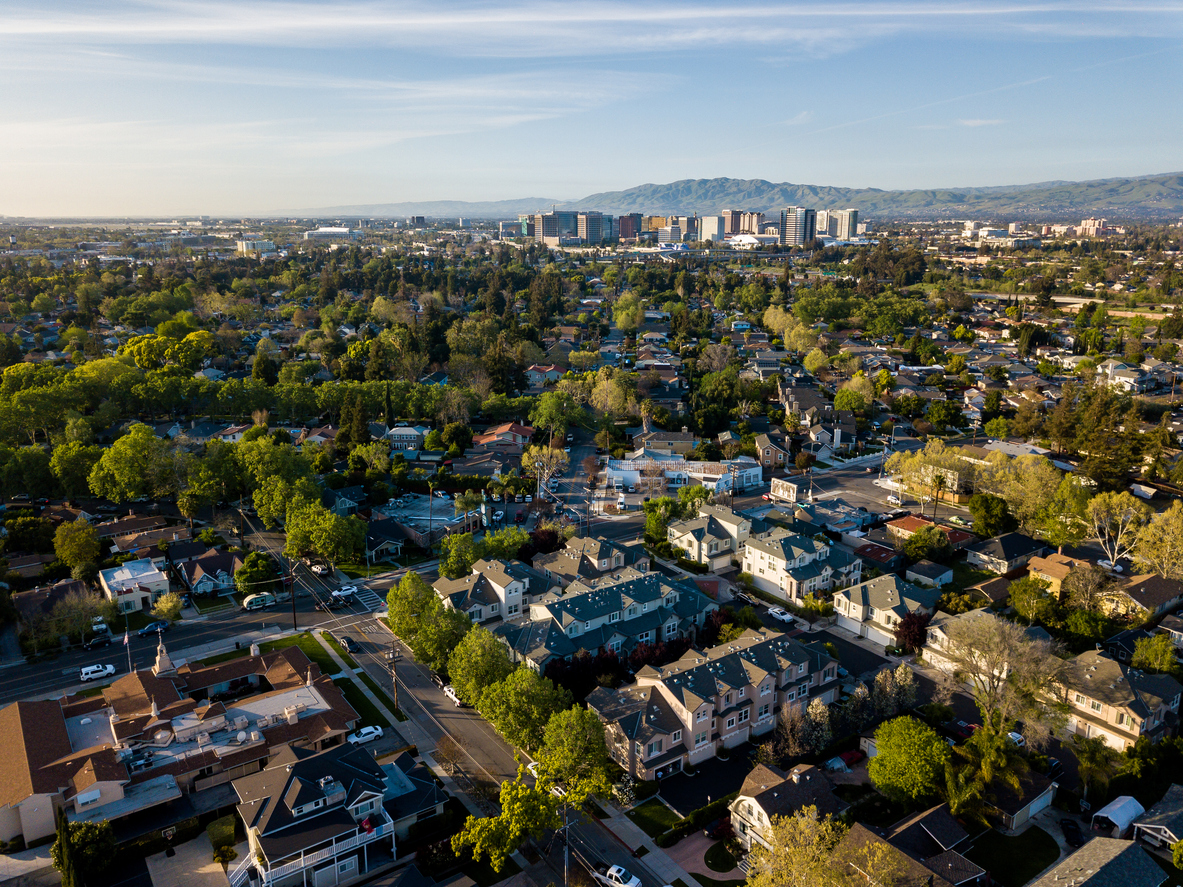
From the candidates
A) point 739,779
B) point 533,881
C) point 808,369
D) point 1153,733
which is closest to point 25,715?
point 533,881

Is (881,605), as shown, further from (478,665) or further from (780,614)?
(478,665)

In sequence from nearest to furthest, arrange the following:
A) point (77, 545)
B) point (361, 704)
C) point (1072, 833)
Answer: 1. point (1072, 833)
2. point (361, 704)
3. point (77, 545)

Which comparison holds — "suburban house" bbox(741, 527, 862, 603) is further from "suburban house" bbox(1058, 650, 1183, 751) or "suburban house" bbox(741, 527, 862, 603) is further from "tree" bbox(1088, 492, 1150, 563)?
"tree" bbox(1088, 492, 1150, 563)

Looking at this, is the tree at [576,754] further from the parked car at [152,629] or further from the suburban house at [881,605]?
the parked car at [152,629]

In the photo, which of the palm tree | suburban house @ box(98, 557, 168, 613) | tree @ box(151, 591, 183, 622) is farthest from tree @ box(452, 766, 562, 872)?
suburban house @ box(98, 557, 168, 613)

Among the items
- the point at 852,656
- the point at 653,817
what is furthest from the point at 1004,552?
the point at 653,817

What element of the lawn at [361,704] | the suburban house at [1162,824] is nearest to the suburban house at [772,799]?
the suburban house at [1162,824]

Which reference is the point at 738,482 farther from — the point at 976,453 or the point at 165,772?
the point at 165,772
